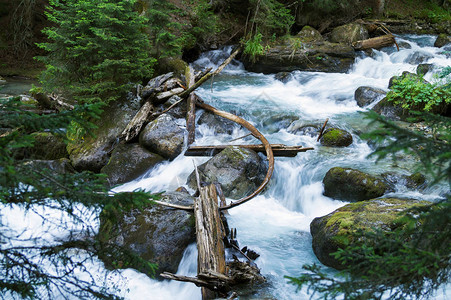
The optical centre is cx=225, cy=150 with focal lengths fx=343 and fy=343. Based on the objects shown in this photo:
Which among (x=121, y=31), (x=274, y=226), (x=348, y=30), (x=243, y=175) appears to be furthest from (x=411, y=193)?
(x=348, y=30)

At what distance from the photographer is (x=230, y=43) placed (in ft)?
55.3

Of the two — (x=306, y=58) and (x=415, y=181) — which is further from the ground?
(x=306, y=58)

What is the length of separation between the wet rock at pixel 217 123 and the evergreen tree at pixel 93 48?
6.99 feet

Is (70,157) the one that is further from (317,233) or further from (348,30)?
(348,30)

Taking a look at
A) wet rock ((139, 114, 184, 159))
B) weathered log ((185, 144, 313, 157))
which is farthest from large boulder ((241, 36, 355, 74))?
weathered log ((185, 144, 313, 157))

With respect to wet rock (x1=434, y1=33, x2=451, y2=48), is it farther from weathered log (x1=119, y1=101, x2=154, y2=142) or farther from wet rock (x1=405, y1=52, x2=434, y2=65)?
weathered log (x1=119, y1=101, x2=154, y2=142)

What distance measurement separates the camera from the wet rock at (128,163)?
7.92 metres

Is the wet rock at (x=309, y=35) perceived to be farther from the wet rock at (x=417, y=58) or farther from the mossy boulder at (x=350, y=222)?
the mossy boulder at (x=350, y=222)

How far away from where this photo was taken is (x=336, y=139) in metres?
8.88

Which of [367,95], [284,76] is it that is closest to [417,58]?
[367,95]

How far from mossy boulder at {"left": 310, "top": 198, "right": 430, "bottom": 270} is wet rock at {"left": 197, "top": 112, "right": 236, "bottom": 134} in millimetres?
4172

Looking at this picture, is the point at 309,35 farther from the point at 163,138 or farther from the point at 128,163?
the point at 128,163

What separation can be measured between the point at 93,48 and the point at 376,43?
40.6ft

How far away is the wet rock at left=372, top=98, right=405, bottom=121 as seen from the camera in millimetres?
9953
